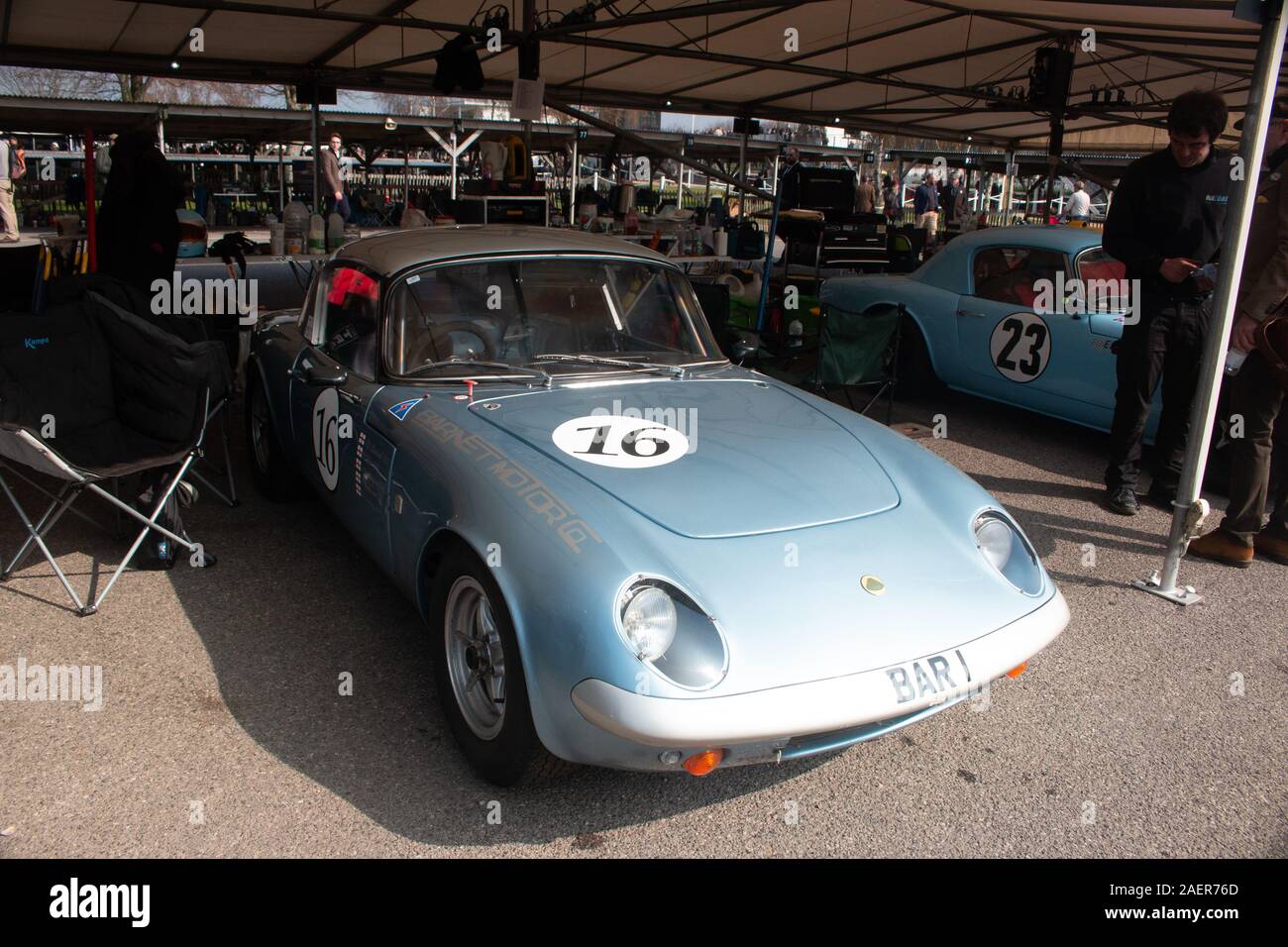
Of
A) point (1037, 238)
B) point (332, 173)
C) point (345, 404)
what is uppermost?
point (332, 173)

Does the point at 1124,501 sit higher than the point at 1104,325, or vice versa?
the point at 1104,325

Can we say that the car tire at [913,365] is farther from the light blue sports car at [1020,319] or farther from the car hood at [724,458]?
the car hood at [724,458]

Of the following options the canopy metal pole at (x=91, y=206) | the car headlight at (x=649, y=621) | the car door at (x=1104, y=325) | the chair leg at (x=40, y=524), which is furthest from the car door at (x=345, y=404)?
the car door at (x=1104, y=325)

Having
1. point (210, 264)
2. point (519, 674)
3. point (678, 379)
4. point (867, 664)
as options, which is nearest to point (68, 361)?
point (678, 379)

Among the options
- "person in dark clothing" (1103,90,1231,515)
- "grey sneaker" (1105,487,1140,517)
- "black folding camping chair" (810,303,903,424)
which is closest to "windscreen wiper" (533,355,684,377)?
"person in dark clothing" (1103,90,1231,515)

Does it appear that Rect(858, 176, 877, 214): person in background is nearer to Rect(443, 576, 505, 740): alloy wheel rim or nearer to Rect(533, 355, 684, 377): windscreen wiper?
Rect(533, 355, 684, 377): windscreen wiper

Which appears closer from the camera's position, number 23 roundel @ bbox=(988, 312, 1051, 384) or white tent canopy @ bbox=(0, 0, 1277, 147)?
number 23 roundel @ bbox=(988, 312, 1051, 384)

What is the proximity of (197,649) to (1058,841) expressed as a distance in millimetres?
2721

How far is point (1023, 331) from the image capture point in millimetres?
6234

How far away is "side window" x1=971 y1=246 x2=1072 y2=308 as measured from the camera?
6.32 m

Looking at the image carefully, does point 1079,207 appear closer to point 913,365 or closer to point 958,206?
point 958,206

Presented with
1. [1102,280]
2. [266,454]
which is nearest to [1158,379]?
[1102,280]

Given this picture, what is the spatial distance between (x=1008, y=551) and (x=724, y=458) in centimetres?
85

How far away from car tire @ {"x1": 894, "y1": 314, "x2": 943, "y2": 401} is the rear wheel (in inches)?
196
